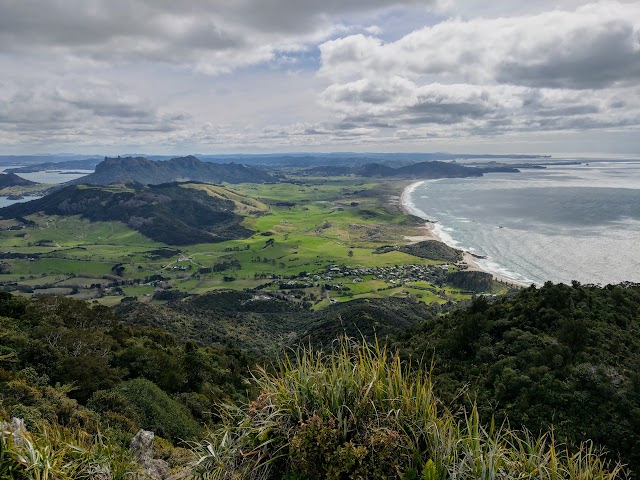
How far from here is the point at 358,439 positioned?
6.46 metres

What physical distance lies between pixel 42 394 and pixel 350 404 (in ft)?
58.1

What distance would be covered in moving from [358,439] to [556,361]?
27484 millimetres

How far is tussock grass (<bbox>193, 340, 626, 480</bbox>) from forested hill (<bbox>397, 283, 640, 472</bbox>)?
11.1 meters

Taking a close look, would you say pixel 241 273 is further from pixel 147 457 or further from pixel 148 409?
pixel 147 457

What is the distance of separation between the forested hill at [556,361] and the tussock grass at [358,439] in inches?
437

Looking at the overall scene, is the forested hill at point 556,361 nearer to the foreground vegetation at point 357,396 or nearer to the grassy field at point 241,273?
the foreground vegetation at point 357,396

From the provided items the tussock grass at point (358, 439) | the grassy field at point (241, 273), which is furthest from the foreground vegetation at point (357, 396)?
the grassy field at point (241, 273)

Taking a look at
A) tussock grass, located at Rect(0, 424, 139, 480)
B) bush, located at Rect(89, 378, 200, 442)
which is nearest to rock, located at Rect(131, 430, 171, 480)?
tussock grass, located at Rect(0, 424, 139, 480)

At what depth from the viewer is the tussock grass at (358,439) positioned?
609 centimetres

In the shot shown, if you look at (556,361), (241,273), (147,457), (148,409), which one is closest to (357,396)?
(147,457)

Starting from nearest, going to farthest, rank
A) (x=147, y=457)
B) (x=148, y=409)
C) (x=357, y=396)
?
1. (x=357, y=396)
2. (x=147, y=457)
3. (x=148, y=409)

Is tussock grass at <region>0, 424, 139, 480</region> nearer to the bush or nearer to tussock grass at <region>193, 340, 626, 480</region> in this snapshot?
tussock grass at <region>193, 340, 626, 480</region>

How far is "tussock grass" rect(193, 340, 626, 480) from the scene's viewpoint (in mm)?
6086

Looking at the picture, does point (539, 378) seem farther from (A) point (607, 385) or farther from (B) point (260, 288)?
(B) point (260, 288)
